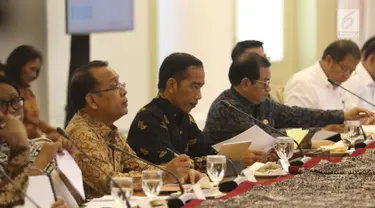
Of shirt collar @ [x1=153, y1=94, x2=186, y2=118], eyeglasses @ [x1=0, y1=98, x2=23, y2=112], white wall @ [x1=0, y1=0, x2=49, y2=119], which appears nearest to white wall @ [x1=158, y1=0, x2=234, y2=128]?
white wall @ [x1=0, y1=0, x2=49, y2=119]

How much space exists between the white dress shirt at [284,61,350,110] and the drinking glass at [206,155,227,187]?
261cm

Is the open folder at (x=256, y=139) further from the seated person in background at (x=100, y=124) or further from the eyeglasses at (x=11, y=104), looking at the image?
the eyeglasses at (x=11, y=104)

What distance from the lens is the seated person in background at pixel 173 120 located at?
3.22m

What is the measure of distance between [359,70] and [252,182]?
139 inches

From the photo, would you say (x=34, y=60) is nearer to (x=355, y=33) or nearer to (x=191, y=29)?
(x=191, y=29)

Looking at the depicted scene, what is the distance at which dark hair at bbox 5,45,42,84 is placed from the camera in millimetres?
4395

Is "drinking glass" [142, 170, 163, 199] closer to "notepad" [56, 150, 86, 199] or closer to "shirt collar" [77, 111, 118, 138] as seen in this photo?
"notepad" [56, 150, 86, 199]

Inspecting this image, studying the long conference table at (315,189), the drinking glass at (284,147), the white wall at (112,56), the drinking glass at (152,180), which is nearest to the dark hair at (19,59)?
the white wall at (112,56)

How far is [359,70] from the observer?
19.7 ft

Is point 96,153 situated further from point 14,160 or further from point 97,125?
point 14,160

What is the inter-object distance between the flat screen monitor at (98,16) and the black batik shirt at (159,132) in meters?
1.70

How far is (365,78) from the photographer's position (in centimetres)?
596

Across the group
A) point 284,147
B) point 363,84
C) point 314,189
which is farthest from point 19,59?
point 363,84

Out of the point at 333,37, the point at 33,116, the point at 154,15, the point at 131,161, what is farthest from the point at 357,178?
the point at 333,37
